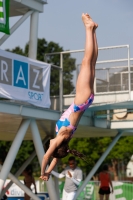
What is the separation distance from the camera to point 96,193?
2778 cm

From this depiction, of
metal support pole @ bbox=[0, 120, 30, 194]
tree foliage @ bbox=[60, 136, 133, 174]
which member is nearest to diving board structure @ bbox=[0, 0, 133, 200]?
metal support pole @ bbox=[0, 120, 30, 194]

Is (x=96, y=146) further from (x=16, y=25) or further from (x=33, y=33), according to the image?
(x=16, y=25)

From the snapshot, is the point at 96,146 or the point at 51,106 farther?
the point at 96,146

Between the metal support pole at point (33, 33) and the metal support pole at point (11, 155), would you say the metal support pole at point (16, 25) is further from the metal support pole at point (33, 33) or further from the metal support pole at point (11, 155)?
the metal support pole at point (11, 155)

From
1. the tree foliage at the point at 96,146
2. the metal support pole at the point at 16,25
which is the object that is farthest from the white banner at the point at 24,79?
the tree foliage at the point at 96,146

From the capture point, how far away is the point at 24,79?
17.5 metres

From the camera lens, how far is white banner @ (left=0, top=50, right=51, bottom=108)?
54.9 ft

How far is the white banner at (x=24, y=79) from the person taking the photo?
16.7 m

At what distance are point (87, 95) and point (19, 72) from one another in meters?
8.48

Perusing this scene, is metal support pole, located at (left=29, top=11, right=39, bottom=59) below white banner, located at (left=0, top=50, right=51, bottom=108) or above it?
above

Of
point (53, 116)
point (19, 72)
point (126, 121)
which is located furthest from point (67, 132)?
point (126, 121)

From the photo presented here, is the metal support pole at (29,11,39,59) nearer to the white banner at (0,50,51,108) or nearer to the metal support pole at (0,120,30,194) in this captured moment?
the white banner at (0,50,51,108)

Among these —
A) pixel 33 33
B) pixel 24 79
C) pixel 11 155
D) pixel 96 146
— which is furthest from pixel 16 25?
pixel 96 146

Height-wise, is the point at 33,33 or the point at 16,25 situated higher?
the point at 16,25
